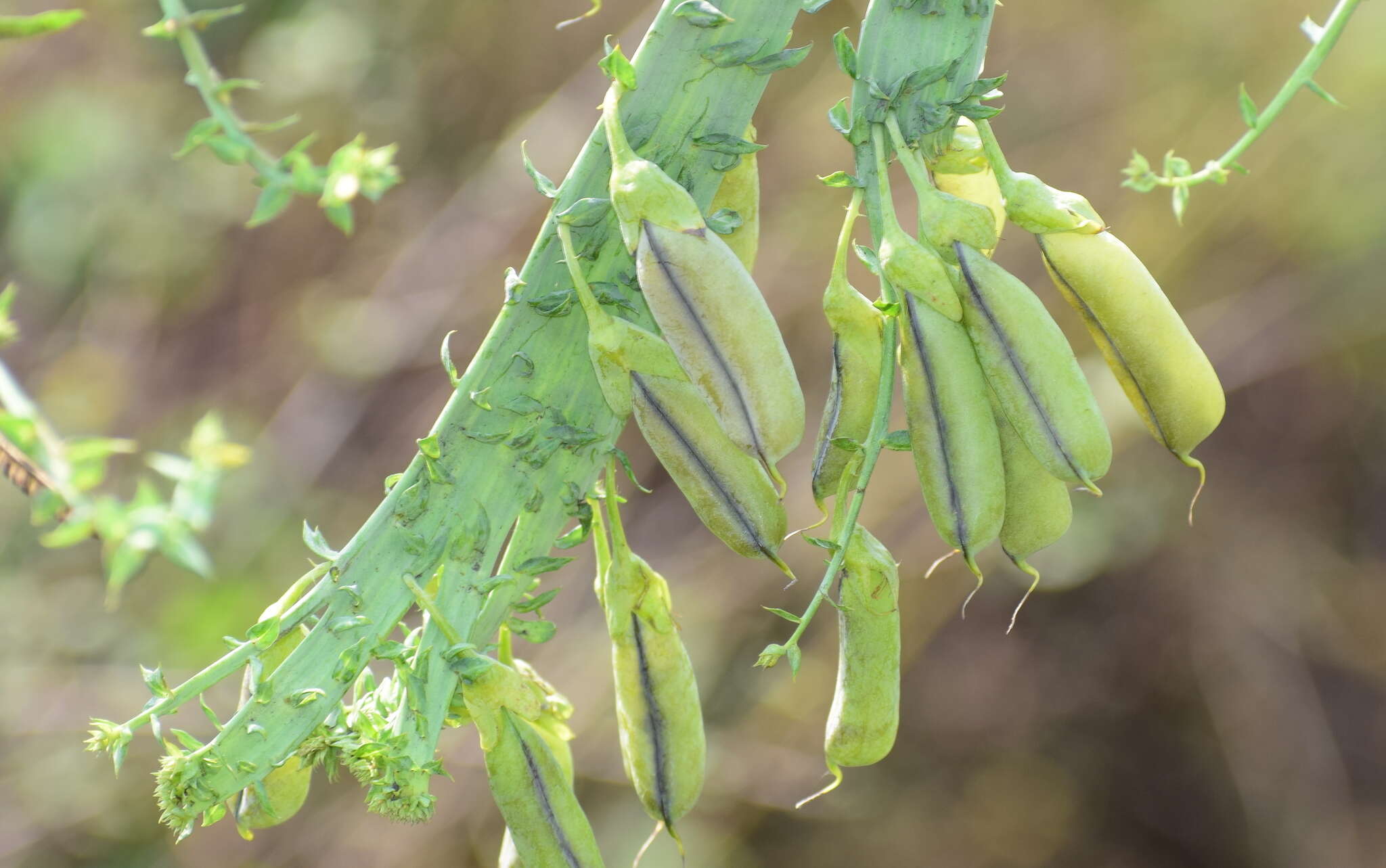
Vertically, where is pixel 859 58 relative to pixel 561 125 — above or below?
above

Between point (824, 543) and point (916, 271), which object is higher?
point (916, 271)

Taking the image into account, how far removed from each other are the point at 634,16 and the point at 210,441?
2597 mm

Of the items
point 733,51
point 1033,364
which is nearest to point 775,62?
point 733,51

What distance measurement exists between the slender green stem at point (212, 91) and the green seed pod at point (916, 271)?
44 cm

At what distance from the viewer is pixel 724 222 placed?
0.76 meters

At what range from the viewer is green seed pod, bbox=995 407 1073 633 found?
825mm

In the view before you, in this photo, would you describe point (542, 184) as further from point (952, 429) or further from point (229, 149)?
point (952, 429)

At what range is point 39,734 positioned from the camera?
2680 mm

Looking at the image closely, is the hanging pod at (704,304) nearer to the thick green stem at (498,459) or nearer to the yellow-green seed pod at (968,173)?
the thick green stem at (498,459)

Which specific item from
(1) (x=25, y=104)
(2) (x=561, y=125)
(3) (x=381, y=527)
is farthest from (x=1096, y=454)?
(1) (x=25, y=104)

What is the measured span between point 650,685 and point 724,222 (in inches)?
15.8

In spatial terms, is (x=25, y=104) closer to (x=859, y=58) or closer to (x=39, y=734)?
(x=39, y=734)

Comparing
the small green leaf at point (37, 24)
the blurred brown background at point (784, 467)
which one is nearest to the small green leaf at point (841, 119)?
the small green leaf at point (37, 24)

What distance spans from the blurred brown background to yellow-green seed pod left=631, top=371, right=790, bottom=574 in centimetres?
200
